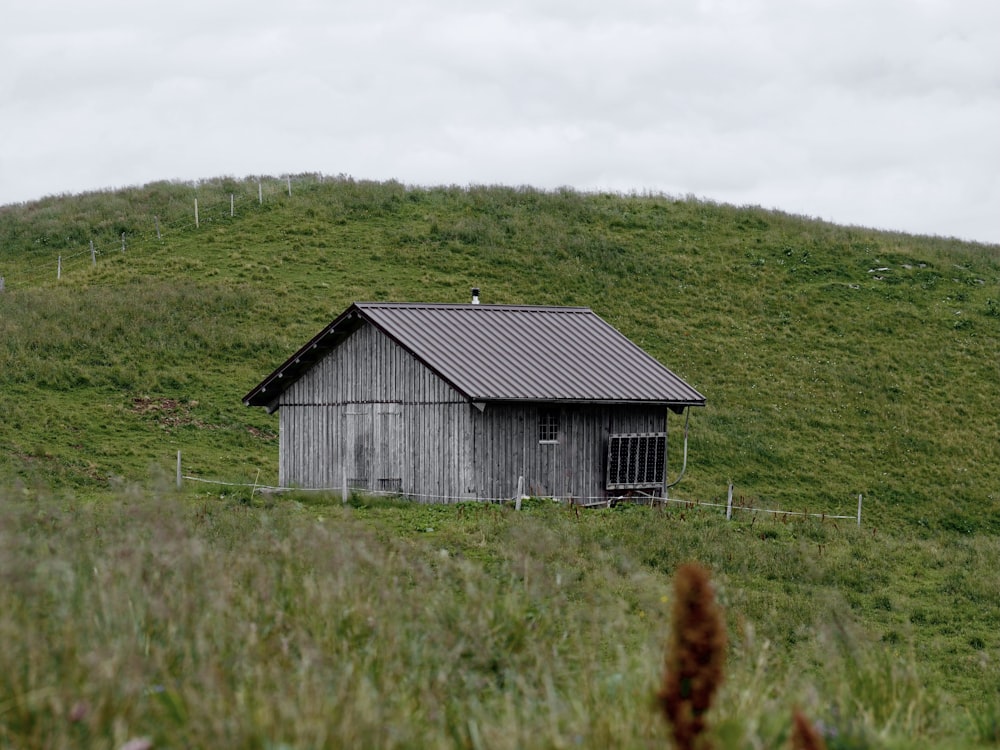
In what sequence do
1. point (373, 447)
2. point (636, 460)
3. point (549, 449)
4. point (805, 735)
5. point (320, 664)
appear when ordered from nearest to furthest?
point (805, 735) < point (320, 664) < point (549, 449) < point (373, 447) < point (636, 460)

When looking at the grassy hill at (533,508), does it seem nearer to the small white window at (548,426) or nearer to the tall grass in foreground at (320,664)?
the tall grass in foreground at (320,664)

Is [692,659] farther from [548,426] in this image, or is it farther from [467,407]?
[548,426]

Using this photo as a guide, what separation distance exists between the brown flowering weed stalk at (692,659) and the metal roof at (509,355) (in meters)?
19.6

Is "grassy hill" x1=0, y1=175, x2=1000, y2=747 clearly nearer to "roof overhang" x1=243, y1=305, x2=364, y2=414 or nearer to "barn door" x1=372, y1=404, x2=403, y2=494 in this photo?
"roof overhang" x1=243, y1=305, x2=364, y2=414

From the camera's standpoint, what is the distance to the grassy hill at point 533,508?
7270 mm

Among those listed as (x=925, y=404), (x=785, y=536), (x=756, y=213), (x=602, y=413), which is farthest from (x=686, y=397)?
(x=756, y=213)

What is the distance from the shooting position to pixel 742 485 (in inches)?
1421

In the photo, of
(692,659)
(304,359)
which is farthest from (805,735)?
(304,359)

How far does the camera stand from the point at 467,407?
26359 mm

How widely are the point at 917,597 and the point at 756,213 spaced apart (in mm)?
47581

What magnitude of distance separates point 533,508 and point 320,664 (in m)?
18.0

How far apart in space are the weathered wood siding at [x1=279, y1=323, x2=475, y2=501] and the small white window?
197cm

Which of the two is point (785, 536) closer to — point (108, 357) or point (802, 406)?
point (802, 406)

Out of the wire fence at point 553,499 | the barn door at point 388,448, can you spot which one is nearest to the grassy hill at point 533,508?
the wire fence at point 553,499
